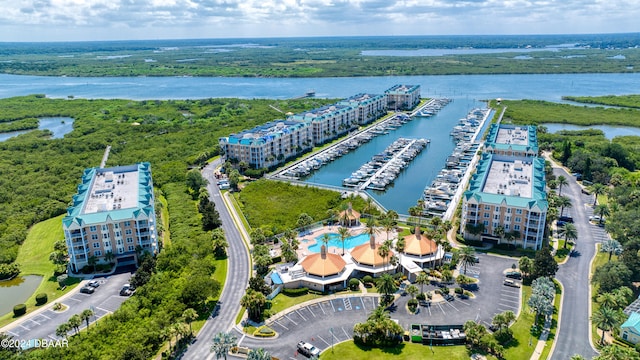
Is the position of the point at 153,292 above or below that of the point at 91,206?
below

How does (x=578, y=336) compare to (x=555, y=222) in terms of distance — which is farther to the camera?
(x=555, y=222)

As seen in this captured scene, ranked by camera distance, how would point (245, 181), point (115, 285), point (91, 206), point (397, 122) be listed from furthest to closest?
point (397, 122)
point (245, 181)
point (91, 206)
point (115, 285)

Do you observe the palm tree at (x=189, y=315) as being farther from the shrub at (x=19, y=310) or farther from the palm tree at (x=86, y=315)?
the shrub at (x=19, y=310)

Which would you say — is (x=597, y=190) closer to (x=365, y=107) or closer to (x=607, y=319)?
(x=607, y=319)

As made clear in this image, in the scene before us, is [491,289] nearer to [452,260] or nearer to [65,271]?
[452,260]

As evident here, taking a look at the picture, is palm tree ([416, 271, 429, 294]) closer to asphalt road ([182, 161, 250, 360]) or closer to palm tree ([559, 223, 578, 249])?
asphalt road ([182, 161, 250, 360])

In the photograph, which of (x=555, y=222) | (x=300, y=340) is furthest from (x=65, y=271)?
(x=555, y=222)
